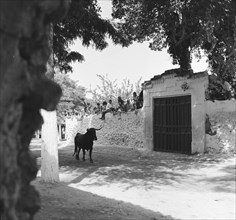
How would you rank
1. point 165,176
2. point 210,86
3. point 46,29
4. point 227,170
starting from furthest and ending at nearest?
point 210,86 < point 227,170 < point 165,176 < point 46,29

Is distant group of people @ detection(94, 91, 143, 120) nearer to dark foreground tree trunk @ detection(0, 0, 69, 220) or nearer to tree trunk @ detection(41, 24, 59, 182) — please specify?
tree trunk @ detection(41, 24, 59, 182)

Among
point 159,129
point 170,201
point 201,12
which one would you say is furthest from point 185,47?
point 170,201

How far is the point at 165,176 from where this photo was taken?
9.16 meters

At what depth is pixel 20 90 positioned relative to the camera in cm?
148

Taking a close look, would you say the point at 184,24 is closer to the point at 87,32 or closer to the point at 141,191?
the point at 87,32

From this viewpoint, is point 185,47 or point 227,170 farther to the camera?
point 185,47

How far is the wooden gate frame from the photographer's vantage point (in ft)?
44.7

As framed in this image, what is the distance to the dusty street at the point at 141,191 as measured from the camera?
5.53 meters

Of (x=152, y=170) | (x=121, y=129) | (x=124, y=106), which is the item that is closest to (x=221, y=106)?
(x=152, y=170)

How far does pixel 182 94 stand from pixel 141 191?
7968 mm

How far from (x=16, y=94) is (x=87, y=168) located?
362 inches

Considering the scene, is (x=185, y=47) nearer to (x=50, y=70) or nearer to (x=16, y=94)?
(x=50, y=70)

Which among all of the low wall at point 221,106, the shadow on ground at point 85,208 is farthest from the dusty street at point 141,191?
the low wall at point 221,106

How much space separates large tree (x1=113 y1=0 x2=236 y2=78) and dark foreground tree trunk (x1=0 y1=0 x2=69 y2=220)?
680 cm
